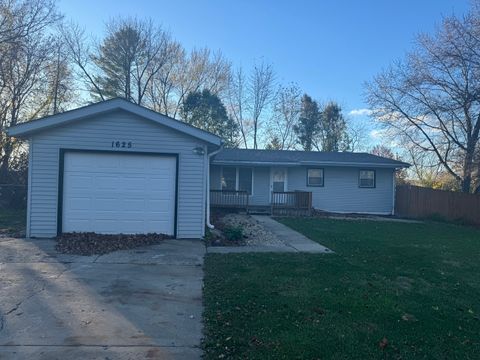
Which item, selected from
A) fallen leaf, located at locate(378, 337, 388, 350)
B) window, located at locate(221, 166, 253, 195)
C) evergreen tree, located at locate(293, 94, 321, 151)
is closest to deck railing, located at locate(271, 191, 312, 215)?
window, located at locate(221, 166, 253, 195)

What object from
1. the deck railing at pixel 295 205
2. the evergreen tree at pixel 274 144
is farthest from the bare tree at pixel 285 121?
the deck railing at pixel 295 205

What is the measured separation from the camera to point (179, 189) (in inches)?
397

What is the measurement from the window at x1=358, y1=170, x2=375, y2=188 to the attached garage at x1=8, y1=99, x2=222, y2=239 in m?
12.2

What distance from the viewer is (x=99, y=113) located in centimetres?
974

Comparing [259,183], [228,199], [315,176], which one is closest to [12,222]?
[228,199]

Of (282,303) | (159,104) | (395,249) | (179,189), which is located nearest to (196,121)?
(159,104)

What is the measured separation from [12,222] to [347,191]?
15.0m

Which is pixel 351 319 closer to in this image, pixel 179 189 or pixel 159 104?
pixel 179 189

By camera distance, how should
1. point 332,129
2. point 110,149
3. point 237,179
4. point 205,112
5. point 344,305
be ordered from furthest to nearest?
1. point 332,129
2. point 205,112
3. point 237,179
4. point 110,149
5. point 344,305

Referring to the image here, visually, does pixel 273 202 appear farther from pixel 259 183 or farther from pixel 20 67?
pixel 20 67

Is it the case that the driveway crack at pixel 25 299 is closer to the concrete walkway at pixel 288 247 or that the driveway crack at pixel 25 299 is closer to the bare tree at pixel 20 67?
Answer: the concrete walkway at pixel 288 247

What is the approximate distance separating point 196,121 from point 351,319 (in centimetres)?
2586

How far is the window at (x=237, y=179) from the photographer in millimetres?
19172

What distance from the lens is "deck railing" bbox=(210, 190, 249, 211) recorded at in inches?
707
